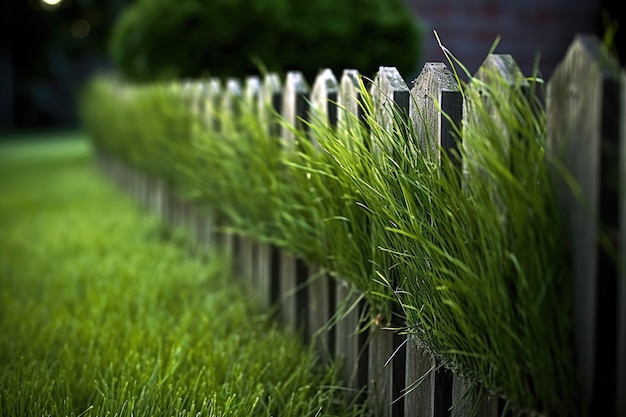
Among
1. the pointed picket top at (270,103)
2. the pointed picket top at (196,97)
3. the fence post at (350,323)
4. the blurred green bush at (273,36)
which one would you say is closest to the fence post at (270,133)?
the pointed picket top at (270,103)

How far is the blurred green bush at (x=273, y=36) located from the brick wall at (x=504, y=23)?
188cm

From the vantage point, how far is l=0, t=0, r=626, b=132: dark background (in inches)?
851

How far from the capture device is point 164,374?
2.45 metres

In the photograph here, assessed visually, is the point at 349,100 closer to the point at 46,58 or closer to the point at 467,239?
the point at 467,239

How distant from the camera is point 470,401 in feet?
5.96

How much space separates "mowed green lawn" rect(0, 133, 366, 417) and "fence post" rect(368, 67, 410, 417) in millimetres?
94

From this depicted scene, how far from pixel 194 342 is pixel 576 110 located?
1.83 metres

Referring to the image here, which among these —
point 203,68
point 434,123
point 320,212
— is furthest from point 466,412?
point 203,68

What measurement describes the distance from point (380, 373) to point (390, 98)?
83 cm

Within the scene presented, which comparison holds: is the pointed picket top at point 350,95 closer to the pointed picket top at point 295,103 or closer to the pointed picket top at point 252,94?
the pointed picket top at point 295,103

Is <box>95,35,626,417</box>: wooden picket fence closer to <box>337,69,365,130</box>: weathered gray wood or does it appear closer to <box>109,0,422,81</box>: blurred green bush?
<box>337,69,365,130</box>: weathered gray wood

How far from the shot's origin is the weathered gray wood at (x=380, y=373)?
7.48 ft

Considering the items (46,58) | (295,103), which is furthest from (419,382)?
(46,58)

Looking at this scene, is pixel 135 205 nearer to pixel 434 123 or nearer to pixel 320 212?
pixel 320 212
